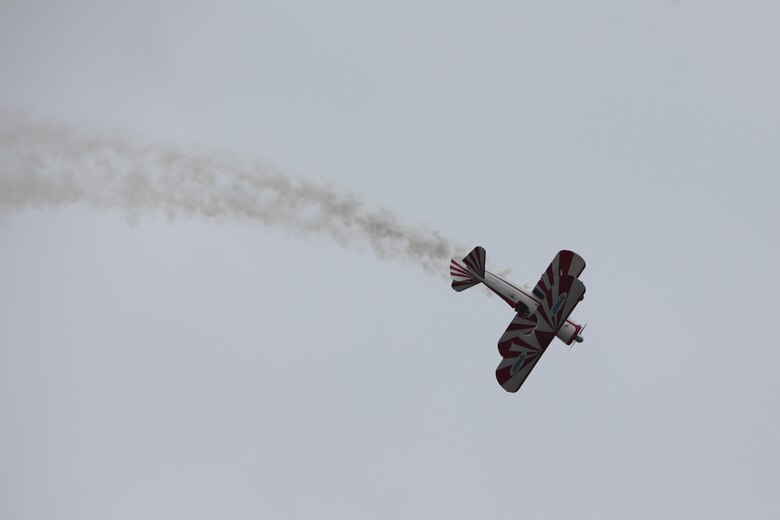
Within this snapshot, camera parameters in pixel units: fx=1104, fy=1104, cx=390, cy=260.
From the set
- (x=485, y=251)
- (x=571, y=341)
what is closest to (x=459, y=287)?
(x=485, y=251)

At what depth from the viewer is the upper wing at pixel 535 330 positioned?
40.9 metres

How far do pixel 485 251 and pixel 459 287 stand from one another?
6.18ft

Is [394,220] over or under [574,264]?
over

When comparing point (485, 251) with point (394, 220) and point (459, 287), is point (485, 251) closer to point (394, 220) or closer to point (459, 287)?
point (459, 287)

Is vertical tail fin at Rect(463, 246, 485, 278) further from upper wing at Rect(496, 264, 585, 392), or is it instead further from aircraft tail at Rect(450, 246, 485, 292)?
upper wing at Rect(496, 264, 585, 392)

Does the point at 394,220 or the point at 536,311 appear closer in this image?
the point at 536,311

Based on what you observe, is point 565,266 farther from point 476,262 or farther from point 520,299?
A: point 476,262

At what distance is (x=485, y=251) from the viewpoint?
43.2m

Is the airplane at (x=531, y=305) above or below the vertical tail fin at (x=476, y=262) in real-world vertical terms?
below

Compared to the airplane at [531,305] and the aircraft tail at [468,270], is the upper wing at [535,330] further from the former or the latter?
the aircraft tail at [468,270]

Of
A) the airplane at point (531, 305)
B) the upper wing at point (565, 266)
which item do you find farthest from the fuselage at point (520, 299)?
the upper wing at point (565, 266)

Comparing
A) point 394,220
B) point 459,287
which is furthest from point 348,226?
point 459,287

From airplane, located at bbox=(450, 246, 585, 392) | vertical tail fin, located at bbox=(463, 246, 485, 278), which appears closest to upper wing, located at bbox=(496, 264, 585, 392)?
airplane, located at bbox=(450, 246, 585, 392)

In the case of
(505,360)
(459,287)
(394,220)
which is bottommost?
(505,360)
